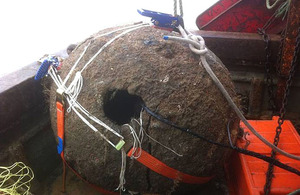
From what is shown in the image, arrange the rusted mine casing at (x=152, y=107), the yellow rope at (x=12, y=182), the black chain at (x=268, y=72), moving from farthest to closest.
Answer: the black chain at (x=268, y=72) → the rusted mine casing at (x=152, y=107) → the yellow rope at (x=12, y=182)

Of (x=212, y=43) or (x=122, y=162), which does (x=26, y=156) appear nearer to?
(x=122, y=162)

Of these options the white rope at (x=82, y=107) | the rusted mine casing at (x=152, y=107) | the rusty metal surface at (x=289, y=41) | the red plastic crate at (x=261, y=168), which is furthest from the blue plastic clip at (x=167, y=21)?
the rusty metal surface at (x=289, y=41)

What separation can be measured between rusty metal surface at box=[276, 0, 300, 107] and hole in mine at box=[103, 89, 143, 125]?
1.84 metres

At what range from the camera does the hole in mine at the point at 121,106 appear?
1790 mm

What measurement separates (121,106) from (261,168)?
115cm

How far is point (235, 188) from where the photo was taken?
212 centimetres

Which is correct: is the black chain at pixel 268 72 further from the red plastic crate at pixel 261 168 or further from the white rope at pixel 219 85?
the white rope at pixel 219 85

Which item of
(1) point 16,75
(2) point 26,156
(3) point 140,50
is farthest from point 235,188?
(1) point 16,75

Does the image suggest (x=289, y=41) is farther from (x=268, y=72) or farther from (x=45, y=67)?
(x=45, y=67)

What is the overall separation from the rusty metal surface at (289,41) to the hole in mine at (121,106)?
1837mm

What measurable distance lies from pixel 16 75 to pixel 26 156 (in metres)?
0.73

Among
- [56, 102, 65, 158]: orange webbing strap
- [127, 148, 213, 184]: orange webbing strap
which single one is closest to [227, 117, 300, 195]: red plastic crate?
[127, 148, 213, 184]: orange webbing strap

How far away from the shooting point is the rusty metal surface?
2.59 metres

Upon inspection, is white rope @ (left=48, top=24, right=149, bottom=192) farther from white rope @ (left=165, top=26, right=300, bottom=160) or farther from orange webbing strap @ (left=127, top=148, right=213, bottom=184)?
white rope @ (left=165, top=26, right=300, bottom=160)
